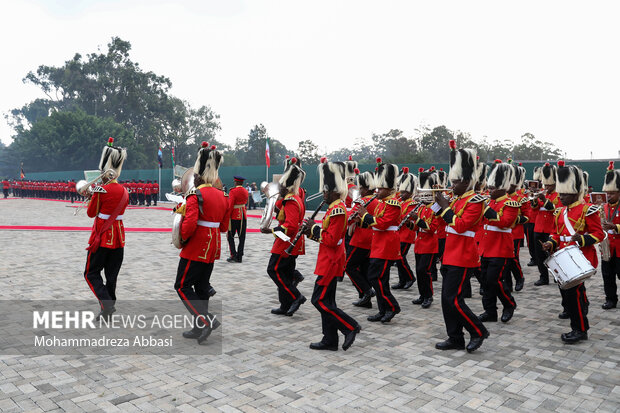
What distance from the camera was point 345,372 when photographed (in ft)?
15.5

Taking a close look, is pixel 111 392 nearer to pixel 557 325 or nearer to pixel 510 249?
pixel 510 249

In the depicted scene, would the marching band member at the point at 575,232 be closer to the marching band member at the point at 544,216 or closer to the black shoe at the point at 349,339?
the black shoe at the point at 349,339

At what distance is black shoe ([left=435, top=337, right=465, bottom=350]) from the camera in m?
5.40

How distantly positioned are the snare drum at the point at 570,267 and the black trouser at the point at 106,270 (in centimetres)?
518

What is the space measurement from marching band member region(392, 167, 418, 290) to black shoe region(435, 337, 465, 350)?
240 cm

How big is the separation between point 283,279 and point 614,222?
178 inches

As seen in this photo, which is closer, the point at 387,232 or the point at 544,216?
the point at 387,232

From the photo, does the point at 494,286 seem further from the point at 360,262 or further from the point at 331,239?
the point at 331,239

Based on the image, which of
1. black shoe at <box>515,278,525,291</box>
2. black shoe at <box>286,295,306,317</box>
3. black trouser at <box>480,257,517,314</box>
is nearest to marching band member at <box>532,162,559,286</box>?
black shoe at <box>515,278,525,291</box>

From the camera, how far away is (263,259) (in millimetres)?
11320

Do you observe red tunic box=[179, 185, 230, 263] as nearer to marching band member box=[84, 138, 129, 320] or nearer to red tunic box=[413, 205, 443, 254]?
marching band member box=[84, 138, 129, 320]

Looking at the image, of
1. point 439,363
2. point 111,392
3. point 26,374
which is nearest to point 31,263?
point 26,374

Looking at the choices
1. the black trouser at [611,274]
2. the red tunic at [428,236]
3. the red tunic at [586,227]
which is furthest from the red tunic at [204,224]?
the black trouser at [611,274]

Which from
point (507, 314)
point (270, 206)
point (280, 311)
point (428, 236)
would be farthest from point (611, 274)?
point (270, 206)
